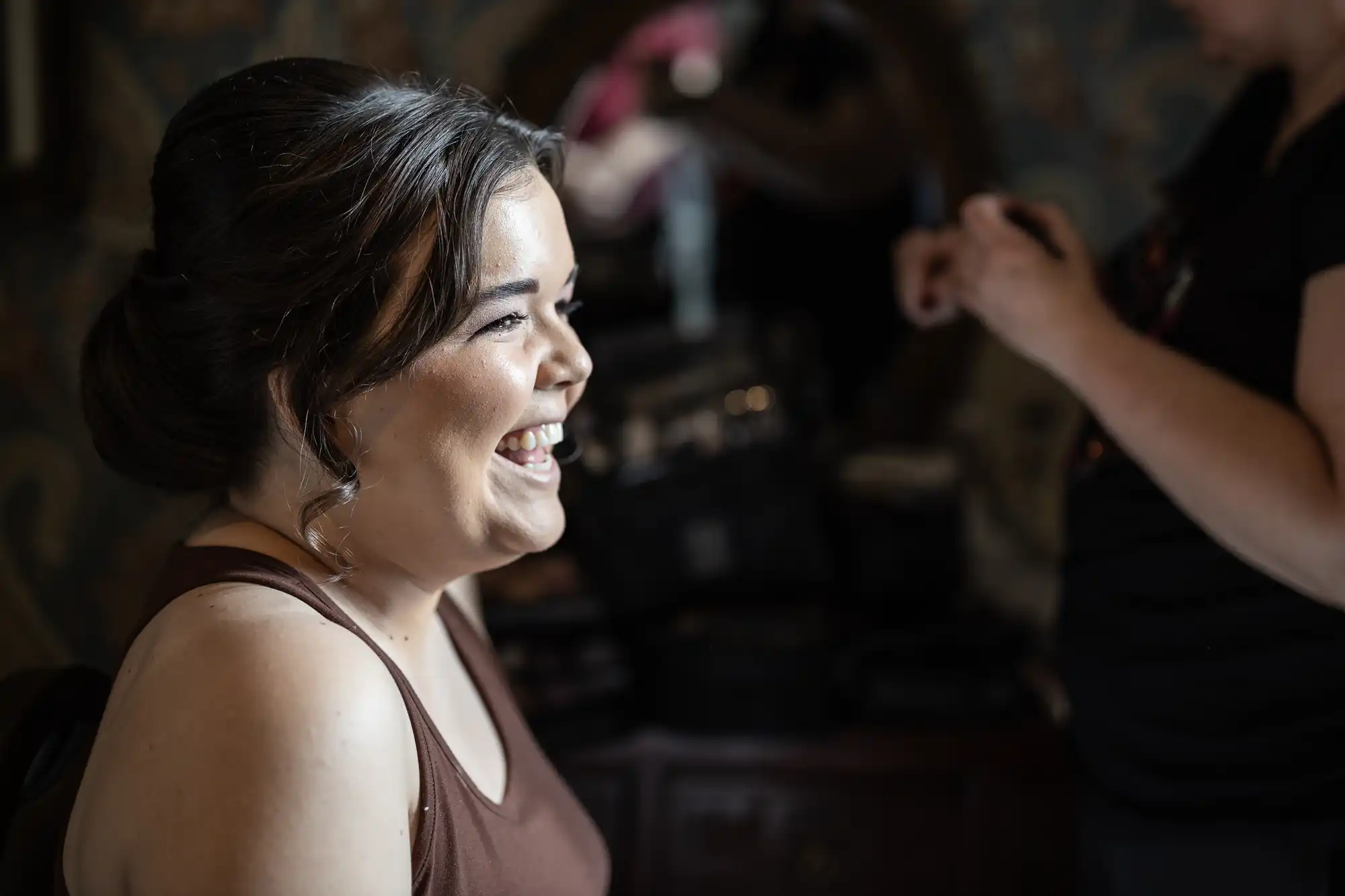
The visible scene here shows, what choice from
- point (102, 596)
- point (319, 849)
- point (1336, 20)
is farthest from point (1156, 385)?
point (102, 596)

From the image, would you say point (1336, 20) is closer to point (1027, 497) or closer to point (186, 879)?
point (1027, 497)

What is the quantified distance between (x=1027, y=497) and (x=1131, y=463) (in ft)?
2.68

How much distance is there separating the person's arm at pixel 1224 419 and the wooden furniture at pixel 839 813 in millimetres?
717

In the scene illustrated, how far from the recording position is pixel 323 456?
31.0 inches

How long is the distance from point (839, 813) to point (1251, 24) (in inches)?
43.3

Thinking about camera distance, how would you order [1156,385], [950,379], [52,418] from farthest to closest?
[950,379] → [52,418] → [1156,385]

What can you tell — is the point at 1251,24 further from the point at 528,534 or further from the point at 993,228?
the point at 528,534

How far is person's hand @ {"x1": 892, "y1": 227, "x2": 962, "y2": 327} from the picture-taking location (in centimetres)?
125

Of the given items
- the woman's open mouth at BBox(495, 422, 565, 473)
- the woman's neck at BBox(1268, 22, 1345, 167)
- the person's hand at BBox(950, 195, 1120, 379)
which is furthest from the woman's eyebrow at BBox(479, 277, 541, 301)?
the woman's neck at BBox(1268, 22, 1345, 167)

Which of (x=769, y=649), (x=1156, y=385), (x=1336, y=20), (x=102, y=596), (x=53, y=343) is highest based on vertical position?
(x=1336, y=20)

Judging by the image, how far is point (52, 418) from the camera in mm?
1436

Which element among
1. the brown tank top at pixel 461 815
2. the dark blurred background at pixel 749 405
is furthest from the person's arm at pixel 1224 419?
the dark blurred background at pixel 749 405

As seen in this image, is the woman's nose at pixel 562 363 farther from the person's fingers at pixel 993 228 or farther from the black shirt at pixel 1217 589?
the black shirt at pixel 1217 589

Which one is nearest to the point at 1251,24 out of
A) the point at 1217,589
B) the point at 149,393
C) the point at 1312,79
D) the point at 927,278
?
the point at 1312,79
